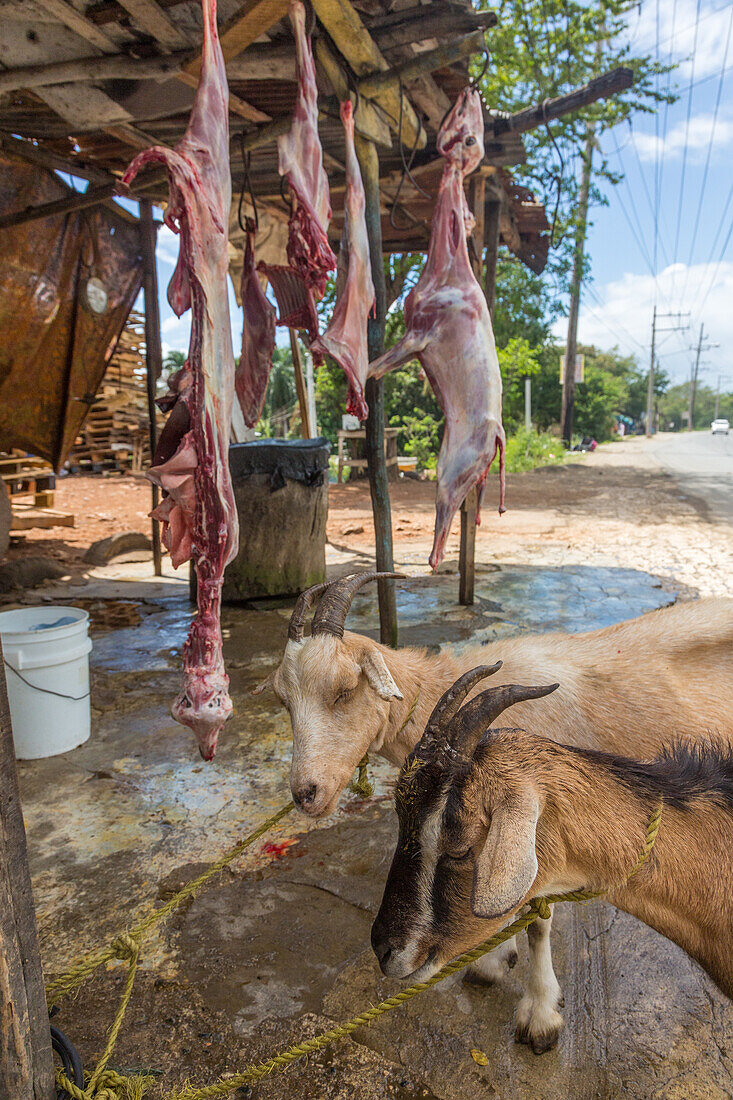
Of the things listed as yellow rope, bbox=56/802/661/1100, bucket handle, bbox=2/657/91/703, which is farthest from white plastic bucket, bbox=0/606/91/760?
yellow rope, bbox=56/802/661/1100

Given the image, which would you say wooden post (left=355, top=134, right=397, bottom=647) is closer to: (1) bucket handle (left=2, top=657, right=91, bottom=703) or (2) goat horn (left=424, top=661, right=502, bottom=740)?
(1) bucket handle (left=2, top=657, right=91, bottom=703)

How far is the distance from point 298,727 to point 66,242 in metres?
7.20

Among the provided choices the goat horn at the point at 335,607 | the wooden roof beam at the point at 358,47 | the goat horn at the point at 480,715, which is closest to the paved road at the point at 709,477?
the wooden roof beam at the point at 358,47

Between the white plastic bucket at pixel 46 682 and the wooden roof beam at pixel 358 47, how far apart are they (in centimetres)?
359

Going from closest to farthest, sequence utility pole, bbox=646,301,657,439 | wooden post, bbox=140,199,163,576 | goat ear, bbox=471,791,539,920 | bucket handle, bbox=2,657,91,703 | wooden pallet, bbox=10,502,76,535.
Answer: goat ear, bbox=471,791,539,920
bucket handle, bbox=2,657,91,703
wooden post, bbox=140,199,163,576
wooden pallet, bbox=10,502,76,535
utility pole, bbox=646,301,657,439

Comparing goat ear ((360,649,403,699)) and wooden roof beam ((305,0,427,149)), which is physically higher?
wooden roof beam ((305,0,427,149))

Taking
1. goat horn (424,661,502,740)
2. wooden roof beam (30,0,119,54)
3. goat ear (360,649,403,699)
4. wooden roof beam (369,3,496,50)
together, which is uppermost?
wooden roof beam (369,3,496,50)

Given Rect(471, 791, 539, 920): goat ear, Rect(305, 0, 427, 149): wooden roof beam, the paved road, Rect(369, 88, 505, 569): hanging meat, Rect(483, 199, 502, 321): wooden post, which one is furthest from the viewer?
the paved road

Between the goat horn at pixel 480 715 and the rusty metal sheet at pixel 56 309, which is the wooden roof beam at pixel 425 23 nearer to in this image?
A: the goat horn at pixel 480 715

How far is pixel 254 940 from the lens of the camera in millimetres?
2756

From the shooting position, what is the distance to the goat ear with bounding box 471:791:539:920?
1.60m

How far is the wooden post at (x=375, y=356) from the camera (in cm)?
448

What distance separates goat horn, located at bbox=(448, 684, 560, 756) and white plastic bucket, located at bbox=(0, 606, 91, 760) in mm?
2964

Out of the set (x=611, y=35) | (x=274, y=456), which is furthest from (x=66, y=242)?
(x=611, y=35)
